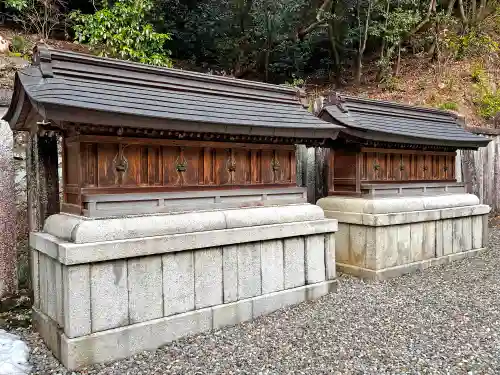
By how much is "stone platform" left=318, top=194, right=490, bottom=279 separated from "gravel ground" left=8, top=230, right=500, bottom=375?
83 centimetres

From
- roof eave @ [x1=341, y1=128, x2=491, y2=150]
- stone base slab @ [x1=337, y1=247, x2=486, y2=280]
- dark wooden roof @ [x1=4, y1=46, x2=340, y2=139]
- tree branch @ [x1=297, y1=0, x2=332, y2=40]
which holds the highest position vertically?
tree branch @ [x1=297, y1=0, x2=332, y2=40]

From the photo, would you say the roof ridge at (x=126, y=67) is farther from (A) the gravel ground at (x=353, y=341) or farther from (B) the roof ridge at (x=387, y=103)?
(A) the gravel ground at (x=353, y=341)

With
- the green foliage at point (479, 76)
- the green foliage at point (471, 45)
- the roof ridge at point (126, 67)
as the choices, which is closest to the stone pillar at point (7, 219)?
the roof ridge at point (126, 67)

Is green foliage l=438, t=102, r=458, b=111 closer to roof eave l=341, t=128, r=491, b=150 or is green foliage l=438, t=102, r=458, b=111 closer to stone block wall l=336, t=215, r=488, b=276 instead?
roof eave l=341, t=128, r=491, b=150

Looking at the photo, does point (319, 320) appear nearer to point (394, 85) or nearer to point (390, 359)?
point (390, 359)

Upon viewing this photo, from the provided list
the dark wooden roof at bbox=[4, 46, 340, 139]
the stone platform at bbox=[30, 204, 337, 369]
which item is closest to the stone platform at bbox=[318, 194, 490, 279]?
the stone platform at bbox=[30, 204, 337, 369]

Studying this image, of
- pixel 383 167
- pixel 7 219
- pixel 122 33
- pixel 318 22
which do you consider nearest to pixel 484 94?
pixel 318 22

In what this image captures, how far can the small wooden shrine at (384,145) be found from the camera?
277 inches

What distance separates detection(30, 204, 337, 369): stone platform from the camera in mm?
4141

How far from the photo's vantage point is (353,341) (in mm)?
4648

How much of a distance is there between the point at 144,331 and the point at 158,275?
602 millimetres

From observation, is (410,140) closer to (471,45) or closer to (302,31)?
(302,31)

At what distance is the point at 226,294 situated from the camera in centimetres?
516

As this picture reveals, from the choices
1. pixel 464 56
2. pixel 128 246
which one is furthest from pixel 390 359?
pixel 464 56
